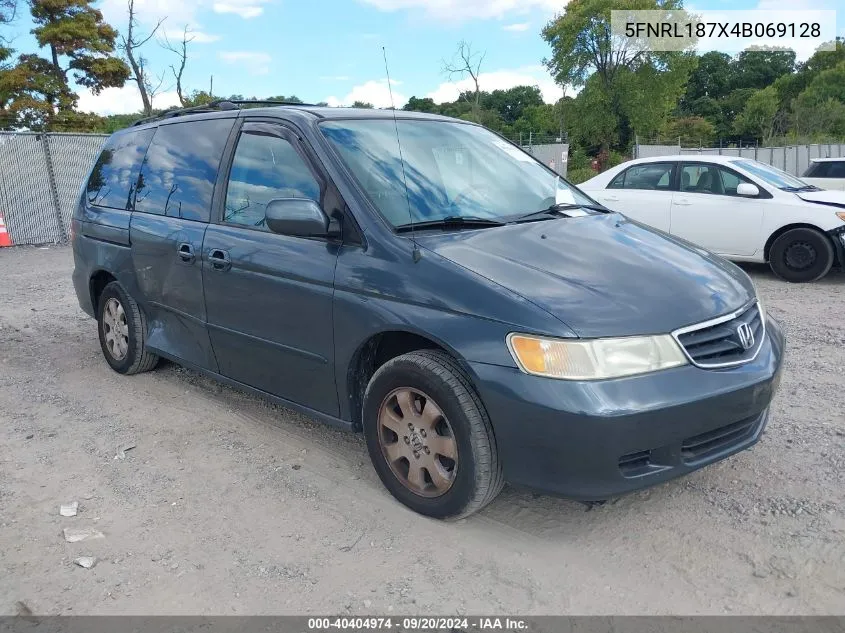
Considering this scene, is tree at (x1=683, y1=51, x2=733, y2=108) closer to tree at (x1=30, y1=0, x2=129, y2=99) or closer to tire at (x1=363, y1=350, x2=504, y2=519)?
tree at (x1=30, y1=0, x2=129, y2=99)

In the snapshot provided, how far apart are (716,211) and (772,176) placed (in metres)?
0.97

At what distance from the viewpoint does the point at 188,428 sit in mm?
4453

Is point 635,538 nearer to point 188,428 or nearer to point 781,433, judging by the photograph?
point 781,433

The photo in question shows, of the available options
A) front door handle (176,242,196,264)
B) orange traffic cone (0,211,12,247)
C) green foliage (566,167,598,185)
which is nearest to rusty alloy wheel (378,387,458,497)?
front door handle (176,242,196,264)

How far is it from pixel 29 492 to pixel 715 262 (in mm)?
3691

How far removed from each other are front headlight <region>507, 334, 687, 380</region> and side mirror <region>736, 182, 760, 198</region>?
6839mm

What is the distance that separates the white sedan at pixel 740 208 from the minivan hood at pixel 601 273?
17.5ft

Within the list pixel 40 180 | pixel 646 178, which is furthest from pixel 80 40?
pixel 646 178

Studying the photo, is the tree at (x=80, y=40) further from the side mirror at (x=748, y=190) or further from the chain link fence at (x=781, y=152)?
the side mirror at (x=748, y=190)

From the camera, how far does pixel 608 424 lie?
106 inches

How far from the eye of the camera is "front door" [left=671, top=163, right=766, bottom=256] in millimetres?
8898

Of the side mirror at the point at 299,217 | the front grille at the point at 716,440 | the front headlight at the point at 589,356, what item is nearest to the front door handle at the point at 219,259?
the side mirror at the point at 299,217

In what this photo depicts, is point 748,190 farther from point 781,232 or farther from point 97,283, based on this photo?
point 97,283

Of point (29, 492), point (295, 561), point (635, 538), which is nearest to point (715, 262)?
point (635, 538)
